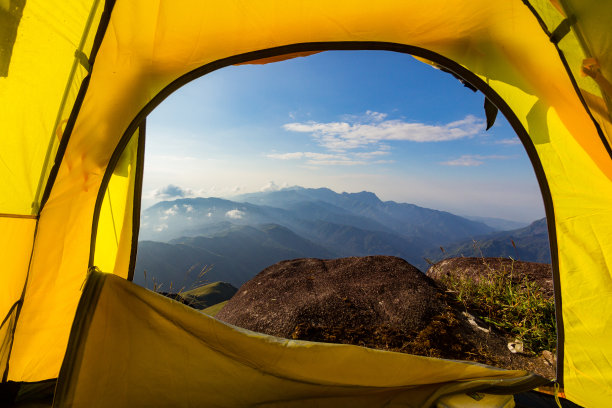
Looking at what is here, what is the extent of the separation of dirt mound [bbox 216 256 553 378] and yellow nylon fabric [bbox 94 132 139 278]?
5.80 ft

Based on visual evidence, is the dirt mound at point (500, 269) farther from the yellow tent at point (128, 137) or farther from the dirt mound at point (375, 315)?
the yellow tent at point (128, 137)

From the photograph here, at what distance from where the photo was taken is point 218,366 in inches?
83.0

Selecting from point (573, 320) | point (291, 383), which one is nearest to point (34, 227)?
point (291, 383)

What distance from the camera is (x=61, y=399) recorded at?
1.79 metres

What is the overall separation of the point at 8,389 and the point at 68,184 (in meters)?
1.61

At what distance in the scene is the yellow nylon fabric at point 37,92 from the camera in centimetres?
192

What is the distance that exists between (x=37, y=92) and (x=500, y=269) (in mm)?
6510

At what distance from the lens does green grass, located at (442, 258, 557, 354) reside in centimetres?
327

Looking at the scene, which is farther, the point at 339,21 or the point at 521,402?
the point at 339,21

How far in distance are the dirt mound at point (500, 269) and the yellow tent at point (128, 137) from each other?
2.62m

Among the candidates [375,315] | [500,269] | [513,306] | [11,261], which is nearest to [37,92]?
[11,261]

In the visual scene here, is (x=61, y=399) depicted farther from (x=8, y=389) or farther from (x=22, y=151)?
(x=22, y=151)

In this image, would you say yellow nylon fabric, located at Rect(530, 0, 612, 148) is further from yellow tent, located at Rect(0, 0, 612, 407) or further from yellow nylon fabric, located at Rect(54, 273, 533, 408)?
yellow nylon fabric, located at Rect(54, 273, 533, 408)

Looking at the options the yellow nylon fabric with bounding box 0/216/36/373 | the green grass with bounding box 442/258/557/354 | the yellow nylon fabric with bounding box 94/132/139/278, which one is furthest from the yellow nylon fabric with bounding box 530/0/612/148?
the yellow nylon fabric with bounding box 0/216/36/373
